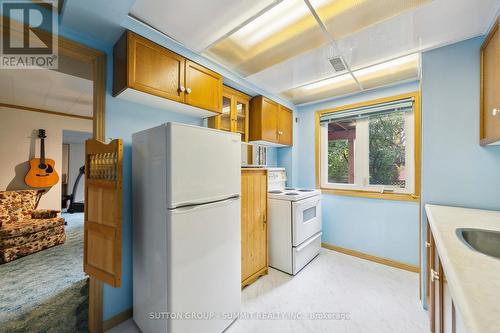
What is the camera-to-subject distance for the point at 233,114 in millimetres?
2574

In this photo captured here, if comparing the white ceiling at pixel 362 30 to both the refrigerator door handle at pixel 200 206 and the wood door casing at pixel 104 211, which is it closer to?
the wood door casing at pixel 104 211

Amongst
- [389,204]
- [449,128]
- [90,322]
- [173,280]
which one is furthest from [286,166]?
[90,322]

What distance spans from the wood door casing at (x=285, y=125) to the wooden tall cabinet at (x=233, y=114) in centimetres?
59

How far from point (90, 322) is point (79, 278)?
109 centimetres

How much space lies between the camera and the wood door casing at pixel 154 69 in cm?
150

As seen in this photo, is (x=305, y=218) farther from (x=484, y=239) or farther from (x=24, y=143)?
(x=24, y=143)

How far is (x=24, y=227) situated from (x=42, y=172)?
174cm

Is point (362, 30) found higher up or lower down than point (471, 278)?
higher up

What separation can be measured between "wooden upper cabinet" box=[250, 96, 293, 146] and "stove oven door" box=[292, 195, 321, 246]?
1007mm

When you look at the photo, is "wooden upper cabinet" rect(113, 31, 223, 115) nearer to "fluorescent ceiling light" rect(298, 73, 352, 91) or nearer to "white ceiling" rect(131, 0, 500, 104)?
"white ceiling" rect(131, 0, 500, 104)

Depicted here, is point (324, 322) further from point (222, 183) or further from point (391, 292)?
point (222, 183)

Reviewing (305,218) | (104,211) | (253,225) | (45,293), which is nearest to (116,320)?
(104,211)

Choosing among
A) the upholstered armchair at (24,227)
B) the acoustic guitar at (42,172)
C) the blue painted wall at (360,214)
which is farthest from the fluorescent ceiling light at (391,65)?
the acoustic guitar at (42,172)

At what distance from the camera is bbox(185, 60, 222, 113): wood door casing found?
73.3 inches
